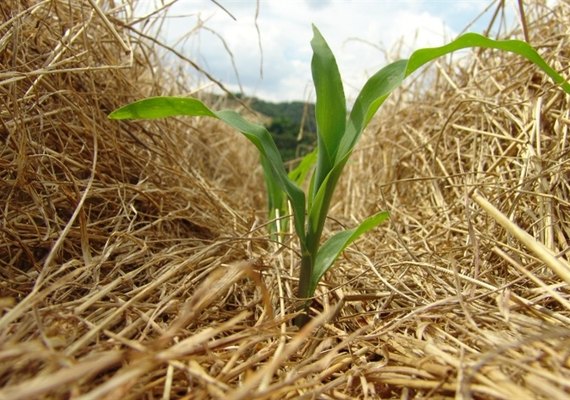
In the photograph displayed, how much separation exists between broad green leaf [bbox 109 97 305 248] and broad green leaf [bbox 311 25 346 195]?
0.06 m

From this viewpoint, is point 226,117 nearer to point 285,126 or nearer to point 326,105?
point 326,105

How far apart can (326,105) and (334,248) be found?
0.24 m

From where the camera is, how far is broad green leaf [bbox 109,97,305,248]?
68cm

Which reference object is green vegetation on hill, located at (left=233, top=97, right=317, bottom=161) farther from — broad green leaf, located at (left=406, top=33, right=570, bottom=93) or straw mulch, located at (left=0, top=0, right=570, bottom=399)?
broad green leaf, located at (left=406, top=33, right=570, bottom=93)

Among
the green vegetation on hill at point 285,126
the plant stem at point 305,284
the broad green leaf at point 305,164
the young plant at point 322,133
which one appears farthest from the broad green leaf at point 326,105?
the green vegetation on hill at point 285,126

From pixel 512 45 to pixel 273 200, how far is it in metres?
0.71

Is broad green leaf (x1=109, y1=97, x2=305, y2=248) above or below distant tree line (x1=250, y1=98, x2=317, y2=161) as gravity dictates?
below

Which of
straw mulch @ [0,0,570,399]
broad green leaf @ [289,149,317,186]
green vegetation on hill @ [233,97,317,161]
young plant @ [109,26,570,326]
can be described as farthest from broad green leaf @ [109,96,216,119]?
green vegetation on hill @ [233,97,317,161]

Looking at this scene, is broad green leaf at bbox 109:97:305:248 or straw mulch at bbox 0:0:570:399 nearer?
straw mulch at bbox 0:0:570:399

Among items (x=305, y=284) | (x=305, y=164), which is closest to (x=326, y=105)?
(x=305, y=284)

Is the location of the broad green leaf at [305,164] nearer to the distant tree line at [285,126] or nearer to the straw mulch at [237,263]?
the straw mulch at [237,263]

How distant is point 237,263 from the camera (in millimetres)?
629

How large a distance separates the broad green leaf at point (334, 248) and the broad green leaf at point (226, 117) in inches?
1.9

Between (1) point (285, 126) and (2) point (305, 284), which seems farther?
(1) point (285, 126)
